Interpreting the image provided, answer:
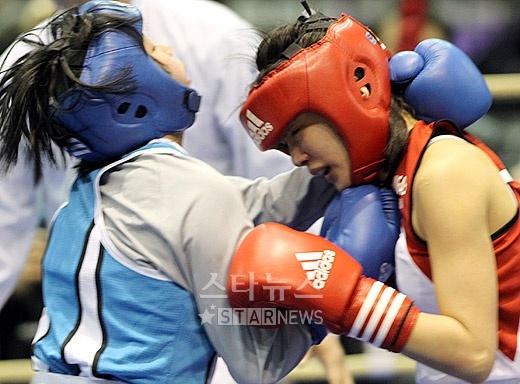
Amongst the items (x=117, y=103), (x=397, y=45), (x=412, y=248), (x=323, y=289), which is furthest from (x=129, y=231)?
(x=397, y=45)

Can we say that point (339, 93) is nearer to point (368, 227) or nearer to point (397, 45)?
point (368, 227)

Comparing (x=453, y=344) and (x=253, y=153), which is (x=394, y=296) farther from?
(x=253, y=153)

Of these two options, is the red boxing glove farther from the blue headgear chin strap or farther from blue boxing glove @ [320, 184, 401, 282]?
the blue headgear chin strap

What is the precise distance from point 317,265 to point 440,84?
400mm

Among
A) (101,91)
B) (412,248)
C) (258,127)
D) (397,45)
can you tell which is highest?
(101,91)

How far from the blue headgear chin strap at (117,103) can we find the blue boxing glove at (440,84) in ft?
1.25

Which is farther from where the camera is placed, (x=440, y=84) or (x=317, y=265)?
(x=440, y=84)

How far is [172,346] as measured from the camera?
1663mm

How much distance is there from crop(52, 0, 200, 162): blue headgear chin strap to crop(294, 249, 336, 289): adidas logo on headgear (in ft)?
1.12

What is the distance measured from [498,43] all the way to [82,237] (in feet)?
8.13

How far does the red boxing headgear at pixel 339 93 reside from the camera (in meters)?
1.70

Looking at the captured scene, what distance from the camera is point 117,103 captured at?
1688 millimetres

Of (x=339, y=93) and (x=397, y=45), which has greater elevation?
(x=339, y=93)

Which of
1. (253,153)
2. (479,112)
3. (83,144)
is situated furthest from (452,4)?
(83,144)
